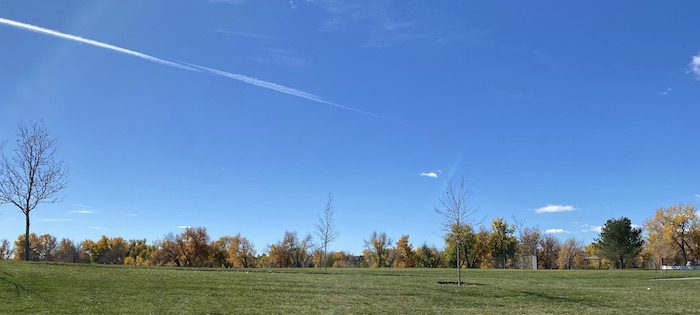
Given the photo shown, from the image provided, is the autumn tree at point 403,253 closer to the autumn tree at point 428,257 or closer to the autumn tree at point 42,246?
the autumn tree at point 428,257

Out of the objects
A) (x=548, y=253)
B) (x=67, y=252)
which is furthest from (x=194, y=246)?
(x=548, y=253)

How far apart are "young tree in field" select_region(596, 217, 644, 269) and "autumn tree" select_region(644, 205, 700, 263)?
8.33 meters

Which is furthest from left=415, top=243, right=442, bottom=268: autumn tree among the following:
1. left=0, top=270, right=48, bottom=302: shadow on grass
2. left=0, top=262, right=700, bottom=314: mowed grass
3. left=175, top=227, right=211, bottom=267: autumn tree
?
left=0, top=270, right=48, bottom=302: shadow on grass

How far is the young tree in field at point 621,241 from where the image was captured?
276 ft

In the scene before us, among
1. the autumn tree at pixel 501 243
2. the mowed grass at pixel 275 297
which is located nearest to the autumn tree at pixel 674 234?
the autumn tree at pixel 501 243

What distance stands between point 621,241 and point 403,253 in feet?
130

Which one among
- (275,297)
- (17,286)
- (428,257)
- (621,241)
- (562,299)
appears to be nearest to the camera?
(17,286)

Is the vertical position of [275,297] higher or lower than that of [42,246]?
higher

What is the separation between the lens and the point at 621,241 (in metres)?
84.6

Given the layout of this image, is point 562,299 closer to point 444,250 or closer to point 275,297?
point 275,297

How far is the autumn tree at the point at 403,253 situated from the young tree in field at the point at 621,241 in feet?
117

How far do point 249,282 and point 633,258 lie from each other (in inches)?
3195

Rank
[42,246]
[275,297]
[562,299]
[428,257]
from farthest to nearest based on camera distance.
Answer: [42,246] → [428,257] → [562,299] → [275,297]

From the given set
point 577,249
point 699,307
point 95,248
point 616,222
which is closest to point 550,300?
point 699,307
